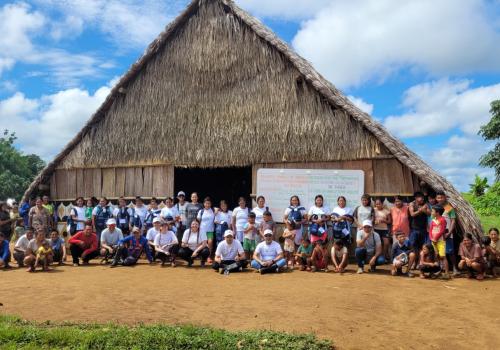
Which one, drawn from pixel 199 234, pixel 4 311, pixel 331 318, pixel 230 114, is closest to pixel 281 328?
pixel 331 318

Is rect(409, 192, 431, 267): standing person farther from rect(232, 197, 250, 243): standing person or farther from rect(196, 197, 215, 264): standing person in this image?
rect(196, 197, 215, 264): standing person

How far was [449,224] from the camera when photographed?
8.36 metres

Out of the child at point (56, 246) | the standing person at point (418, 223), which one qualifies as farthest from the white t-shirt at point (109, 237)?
the standing person at point (418, 223)

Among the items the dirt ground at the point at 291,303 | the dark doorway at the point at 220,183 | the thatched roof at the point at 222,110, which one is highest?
the thatched roof at the point at 222,110

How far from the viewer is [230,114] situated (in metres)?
11.0

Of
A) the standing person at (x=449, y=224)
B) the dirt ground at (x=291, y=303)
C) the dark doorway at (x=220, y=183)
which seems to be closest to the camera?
Result: the dirt ground at (x=291, y=303)

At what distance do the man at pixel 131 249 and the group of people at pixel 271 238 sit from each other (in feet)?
0.07

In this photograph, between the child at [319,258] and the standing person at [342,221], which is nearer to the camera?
the child at [319,258]

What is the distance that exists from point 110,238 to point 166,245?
1.39 meters

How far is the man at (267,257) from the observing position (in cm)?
864

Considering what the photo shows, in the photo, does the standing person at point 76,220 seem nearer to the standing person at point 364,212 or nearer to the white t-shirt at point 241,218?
the white t-shirt at point 241,218

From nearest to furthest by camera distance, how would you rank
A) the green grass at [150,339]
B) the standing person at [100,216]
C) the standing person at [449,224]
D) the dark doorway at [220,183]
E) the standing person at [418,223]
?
1. the green grass at [150,339]
2. the standing person at [449,224]
3. the standing person at [418,223]
4. the standing person at [100,216]
5. the dark doorway at [220,183]

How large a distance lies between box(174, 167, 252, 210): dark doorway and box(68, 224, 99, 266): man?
392cm

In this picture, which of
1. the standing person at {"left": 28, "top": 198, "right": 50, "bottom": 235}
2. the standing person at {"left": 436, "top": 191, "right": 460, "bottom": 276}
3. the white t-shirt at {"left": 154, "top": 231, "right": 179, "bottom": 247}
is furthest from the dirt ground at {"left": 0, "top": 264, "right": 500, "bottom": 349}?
the standing person at {"left": 28, "top": 198, "right": 50, "bottom": 235}
